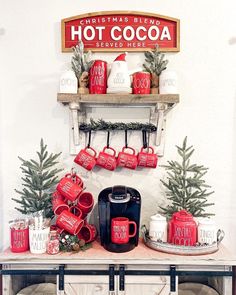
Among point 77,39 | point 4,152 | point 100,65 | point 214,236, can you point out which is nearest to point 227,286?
point 214,236

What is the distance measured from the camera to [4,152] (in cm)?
177

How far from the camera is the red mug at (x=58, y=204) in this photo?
5.06 ft

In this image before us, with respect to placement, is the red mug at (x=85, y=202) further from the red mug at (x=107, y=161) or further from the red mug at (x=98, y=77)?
the red mug at (x=98, y=77)

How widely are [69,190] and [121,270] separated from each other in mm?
450

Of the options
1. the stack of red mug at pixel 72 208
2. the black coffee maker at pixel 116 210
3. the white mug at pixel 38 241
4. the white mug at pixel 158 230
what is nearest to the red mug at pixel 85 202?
the stack of red mug at pixel 72 208

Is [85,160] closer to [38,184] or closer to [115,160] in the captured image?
[115,160]

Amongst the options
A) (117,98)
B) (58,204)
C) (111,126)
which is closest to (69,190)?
(58,204)

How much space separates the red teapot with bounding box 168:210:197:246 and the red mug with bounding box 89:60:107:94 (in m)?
0.75

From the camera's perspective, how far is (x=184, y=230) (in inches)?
56.7

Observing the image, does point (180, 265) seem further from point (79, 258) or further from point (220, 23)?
point (220, 23)

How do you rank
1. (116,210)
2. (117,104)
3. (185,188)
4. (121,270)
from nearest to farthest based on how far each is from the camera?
(121,270) → (116,210) → (185,188) → (117,104)

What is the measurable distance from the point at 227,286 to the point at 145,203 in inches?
22.8

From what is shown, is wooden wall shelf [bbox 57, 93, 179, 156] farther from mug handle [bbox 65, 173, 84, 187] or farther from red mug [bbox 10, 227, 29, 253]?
red mug [bbox 10, 227, 29, 253]

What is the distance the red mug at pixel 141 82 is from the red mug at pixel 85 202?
1.98 ft
